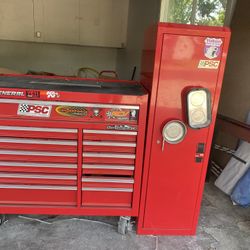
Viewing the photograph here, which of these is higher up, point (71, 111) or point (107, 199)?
point (71, 111)

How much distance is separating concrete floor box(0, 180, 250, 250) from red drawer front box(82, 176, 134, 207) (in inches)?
9.1

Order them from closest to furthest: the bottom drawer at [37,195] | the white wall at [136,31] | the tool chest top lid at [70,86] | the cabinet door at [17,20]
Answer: the tool chest top lid at [70,86] < the bottom drawer at [37,195] < the white wall at [136,31] < the cabinet door at [17,20]

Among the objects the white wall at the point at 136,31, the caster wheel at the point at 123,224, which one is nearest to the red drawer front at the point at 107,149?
the caster wheel at the point at 123,224

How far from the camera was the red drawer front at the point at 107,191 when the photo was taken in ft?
5.46

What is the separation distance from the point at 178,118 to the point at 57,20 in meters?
3.58

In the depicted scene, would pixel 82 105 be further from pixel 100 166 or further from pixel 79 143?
pixel 100 166

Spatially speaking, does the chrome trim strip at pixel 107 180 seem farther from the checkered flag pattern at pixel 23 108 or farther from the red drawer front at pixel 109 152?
the checkered flag pattern at pixel 23 108

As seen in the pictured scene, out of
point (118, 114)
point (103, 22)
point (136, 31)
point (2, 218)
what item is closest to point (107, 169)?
point (118, 114)

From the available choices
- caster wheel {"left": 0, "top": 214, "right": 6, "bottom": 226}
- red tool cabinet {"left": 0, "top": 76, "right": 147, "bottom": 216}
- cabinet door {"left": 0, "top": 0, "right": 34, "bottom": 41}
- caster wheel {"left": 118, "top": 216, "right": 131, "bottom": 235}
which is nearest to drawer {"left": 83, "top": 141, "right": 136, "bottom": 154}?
red tool cabinet {"left": 0, "top": 76, "right": 147, "bottom": 216}

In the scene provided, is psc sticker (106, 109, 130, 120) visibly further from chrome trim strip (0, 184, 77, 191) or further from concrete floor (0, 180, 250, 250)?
concrete floor (0, 180, 250, 250)

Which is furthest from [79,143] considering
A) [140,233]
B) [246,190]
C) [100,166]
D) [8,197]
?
[246,190]

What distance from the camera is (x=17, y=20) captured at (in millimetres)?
4262

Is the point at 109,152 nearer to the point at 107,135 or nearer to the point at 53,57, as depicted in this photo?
the point at 107,135

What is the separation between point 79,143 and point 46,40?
3.43 m
